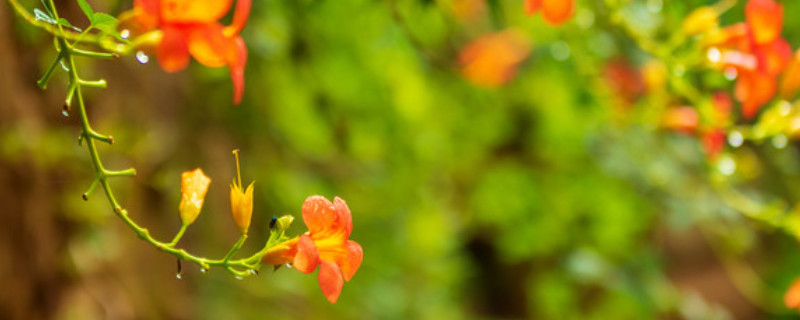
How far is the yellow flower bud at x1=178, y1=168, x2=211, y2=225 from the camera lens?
1.65 ft

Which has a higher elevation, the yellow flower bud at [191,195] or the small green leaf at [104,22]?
the small green leaf at [104,22]

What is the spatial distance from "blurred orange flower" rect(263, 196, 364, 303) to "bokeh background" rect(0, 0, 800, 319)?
16.7 inches

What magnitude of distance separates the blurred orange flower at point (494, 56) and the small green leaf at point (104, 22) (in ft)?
3.78

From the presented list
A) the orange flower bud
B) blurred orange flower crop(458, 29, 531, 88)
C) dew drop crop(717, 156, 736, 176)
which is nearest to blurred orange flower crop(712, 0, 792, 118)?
the orange flower bud

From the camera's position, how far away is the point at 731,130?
941mm

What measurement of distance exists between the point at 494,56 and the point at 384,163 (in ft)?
1.24

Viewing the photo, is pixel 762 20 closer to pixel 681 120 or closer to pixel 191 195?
pixel 681 120

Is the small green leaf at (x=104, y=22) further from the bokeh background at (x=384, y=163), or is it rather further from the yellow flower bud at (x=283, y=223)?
the bokeh background at (x=384, y=163)

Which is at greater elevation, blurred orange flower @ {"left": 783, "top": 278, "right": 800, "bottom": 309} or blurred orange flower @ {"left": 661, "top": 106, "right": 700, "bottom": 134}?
blurred orange flower @ {"left": 661, "top": 106, "right": 700, "bottom": 134}

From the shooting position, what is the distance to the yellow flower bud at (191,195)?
1.65ft

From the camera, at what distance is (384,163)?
1923mm

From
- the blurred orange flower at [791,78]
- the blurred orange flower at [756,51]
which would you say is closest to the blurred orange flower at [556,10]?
the blurred orange flower at [756,51]

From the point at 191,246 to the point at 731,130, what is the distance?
1.20 m

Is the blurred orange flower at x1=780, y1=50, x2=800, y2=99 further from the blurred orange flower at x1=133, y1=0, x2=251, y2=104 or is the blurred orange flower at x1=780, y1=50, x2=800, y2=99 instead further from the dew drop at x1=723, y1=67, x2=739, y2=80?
the blurred orange flower at x1=133, y1=0, x2=251, y2=104
